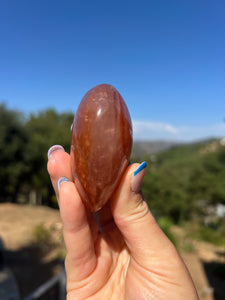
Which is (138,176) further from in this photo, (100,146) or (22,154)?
(22,154)

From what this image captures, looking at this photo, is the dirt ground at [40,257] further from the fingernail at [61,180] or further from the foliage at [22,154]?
the fingernail at [61,180]

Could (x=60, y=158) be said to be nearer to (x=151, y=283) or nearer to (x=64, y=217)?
(x=64, y=217)

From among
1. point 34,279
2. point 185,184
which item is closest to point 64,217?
point 34,279

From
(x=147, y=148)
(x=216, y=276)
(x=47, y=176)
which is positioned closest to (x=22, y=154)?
(x=47, y=176)

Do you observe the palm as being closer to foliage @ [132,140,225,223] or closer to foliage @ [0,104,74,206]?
foliage @ [0,104,74,206]

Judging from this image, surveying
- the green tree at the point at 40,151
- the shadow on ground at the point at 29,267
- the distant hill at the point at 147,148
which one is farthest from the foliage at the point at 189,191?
the shadow on ground at the point at 29,267

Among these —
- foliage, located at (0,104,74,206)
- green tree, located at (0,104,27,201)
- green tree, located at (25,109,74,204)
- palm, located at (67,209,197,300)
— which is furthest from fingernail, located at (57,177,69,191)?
green tree, located at (0,104,27,201)
